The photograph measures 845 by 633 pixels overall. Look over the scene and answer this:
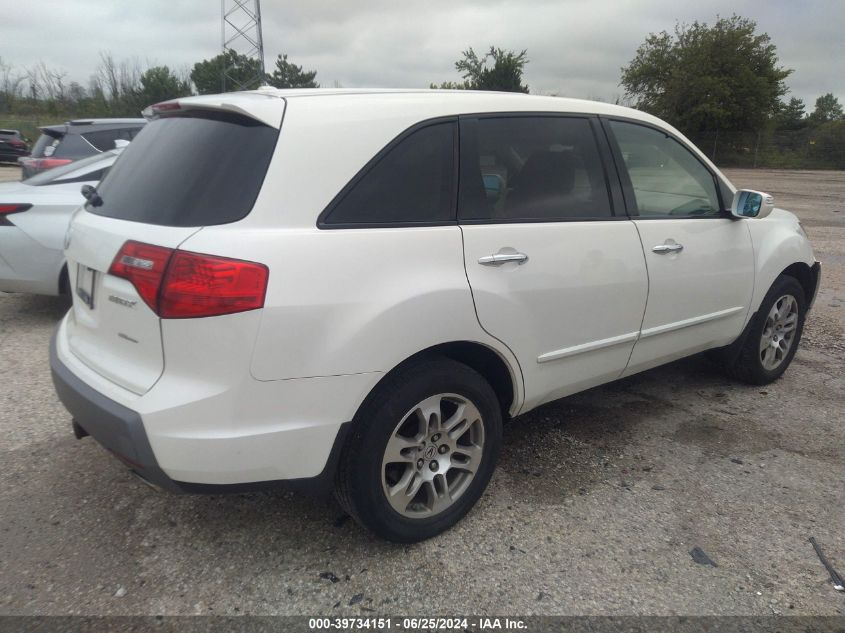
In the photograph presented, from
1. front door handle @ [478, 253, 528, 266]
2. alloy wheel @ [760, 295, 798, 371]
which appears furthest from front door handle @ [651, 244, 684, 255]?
alloy wheel @ [760, 295, 798, 371]

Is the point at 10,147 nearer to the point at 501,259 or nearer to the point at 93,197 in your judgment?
the point at 93,197

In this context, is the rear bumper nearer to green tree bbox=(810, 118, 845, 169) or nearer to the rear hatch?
the rear hatch

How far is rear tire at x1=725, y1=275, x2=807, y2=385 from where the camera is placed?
4.07m

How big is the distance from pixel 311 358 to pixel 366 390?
0.25 metres

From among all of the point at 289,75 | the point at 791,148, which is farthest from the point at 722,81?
the point at 289,75

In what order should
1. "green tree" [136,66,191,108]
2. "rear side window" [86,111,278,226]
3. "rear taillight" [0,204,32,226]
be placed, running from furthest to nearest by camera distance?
"green tree" [136,66,191,108]
"rear taillight" [0,204,32,226]
"rear side window" [86,111,278,226]

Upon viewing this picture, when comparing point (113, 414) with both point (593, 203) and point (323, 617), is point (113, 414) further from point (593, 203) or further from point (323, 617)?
point (593, 203)

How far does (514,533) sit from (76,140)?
7.80 meters

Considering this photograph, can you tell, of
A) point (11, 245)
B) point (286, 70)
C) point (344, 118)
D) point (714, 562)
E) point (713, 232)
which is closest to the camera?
point (344, 118)

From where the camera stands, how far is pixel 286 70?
54812mm

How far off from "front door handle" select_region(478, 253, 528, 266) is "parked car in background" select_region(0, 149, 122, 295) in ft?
12.9

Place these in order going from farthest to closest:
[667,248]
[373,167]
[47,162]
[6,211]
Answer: [47,162], [6,211], [667,248], [373,167]

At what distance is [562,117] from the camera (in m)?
3.04

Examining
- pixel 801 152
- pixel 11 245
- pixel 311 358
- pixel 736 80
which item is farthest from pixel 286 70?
pixel 311 358
